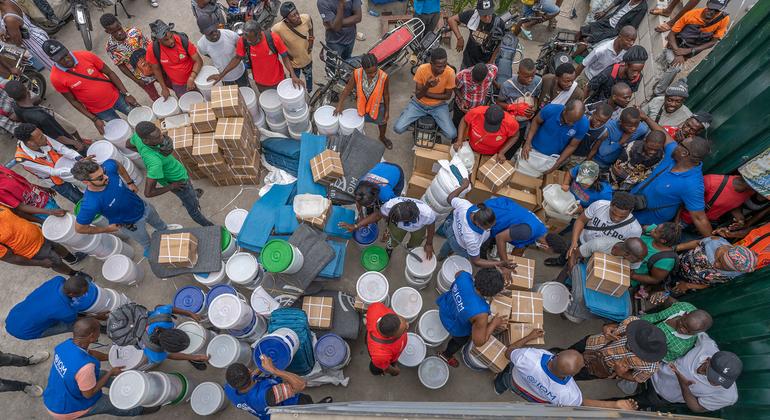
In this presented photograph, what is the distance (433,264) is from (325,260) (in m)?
1.32

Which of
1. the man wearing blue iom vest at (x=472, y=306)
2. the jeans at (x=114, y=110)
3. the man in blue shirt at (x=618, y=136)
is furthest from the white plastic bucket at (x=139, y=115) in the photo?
the man in blue shirt at (x=618, y=136)

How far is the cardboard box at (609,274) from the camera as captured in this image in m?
3.95

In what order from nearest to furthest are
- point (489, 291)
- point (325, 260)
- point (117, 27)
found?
point (489, 291) → point (325, 260) → point (117, 27)

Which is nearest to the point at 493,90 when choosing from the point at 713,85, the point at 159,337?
the point at 713,85

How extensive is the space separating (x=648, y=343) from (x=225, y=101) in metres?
5.41

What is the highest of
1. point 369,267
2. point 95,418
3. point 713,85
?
point 713,85

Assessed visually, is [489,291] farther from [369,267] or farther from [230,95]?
[230,95]

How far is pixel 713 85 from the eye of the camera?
5.12 m

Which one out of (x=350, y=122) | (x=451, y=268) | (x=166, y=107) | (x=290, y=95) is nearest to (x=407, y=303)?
(x=451, y=268)

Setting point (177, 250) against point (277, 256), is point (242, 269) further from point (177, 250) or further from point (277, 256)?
point (177, 250)

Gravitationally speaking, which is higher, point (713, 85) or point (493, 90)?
point (713, 85)

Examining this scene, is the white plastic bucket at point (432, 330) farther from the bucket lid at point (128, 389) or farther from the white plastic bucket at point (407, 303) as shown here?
the bucket lid at point (128, 389)

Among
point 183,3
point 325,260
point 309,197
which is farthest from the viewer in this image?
point 183,3

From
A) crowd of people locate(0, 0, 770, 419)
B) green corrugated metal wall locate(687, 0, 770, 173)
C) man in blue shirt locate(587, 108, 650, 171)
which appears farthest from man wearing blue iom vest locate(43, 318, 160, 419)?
green corrugated metal wall locate(687, 0, 770, 173)
